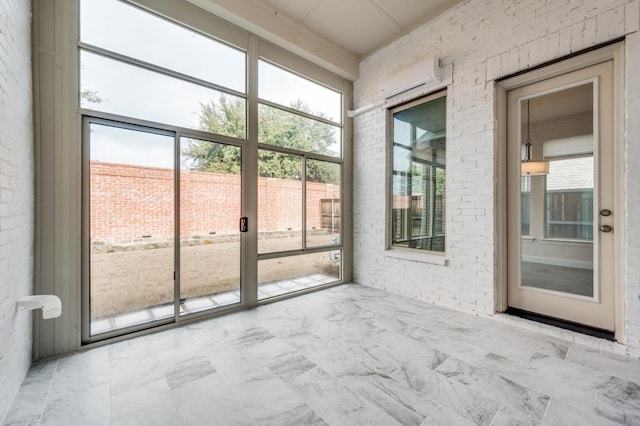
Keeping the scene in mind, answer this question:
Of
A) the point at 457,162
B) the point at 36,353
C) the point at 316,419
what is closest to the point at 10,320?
the point at 36,353

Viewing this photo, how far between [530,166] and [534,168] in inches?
1.7

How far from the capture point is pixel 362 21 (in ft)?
A: 12.8

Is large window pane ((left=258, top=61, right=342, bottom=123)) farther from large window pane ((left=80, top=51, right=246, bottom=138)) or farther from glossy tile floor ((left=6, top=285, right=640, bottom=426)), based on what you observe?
glossy tile floor ((left=6, top=285, right=640, bottom=426))

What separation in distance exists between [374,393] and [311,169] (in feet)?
10.4

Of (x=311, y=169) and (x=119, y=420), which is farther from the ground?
(x=311, y=169)

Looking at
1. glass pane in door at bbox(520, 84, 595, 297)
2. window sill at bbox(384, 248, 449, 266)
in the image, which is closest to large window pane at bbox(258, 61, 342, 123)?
window sill at bbox(384, 248, 449, 266)

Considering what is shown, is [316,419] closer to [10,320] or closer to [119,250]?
[10,320]

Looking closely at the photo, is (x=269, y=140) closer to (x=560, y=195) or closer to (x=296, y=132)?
(x=296, y=132)

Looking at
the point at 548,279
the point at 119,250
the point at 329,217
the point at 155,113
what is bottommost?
the point at 548,279

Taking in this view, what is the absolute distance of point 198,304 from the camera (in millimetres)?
3230

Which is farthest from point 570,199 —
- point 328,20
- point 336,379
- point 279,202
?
point 328,20

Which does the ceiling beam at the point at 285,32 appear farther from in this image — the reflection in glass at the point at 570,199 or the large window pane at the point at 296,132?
the reflection in glass at the point at 570,199

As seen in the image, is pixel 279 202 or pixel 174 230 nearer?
pixel 174 230

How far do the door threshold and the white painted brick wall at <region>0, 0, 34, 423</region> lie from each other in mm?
4347
